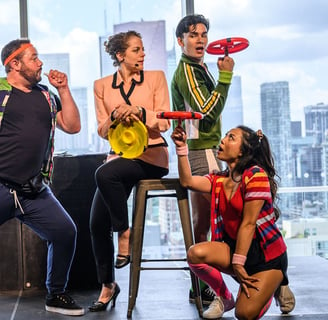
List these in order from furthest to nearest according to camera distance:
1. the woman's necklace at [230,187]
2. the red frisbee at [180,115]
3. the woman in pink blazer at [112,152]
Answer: the woman in pink blazer at [112,152] → the woman's necklace at [230,187] → the red frisbee at [180,115]

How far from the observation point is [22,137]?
357cm

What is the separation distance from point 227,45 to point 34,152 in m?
1.10

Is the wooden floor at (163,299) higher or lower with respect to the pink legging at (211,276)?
lower

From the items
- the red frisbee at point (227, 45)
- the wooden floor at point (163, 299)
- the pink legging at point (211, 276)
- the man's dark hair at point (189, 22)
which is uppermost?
the man's dark hair at point (189, 22)

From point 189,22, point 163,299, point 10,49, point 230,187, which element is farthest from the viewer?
point 163,299

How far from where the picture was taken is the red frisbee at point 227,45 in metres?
3.68

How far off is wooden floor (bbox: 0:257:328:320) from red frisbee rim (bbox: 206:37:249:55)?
4.32ft

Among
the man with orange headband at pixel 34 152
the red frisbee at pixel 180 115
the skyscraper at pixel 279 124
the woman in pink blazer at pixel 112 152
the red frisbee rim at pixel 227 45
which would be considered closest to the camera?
the red frisbee at pixel 180 115

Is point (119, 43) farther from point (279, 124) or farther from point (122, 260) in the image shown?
point (279, 124)

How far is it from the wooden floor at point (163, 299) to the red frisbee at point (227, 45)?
51.7 inches

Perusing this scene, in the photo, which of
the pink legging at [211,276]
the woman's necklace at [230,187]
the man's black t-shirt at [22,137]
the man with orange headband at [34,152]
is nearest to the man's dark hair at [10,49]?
the man with orange headband at [34,152]

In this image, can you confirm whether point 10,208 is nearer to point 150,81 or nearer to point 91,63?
point 150,81

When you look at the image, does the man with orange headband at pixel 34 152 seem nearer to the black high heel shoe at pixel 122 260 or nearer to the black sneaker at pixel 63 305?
the black sneaker at pixel 63 305

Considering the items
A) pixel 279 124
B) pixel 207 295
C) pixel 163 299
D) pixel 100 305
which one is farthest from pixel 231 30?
pixel 100 305
